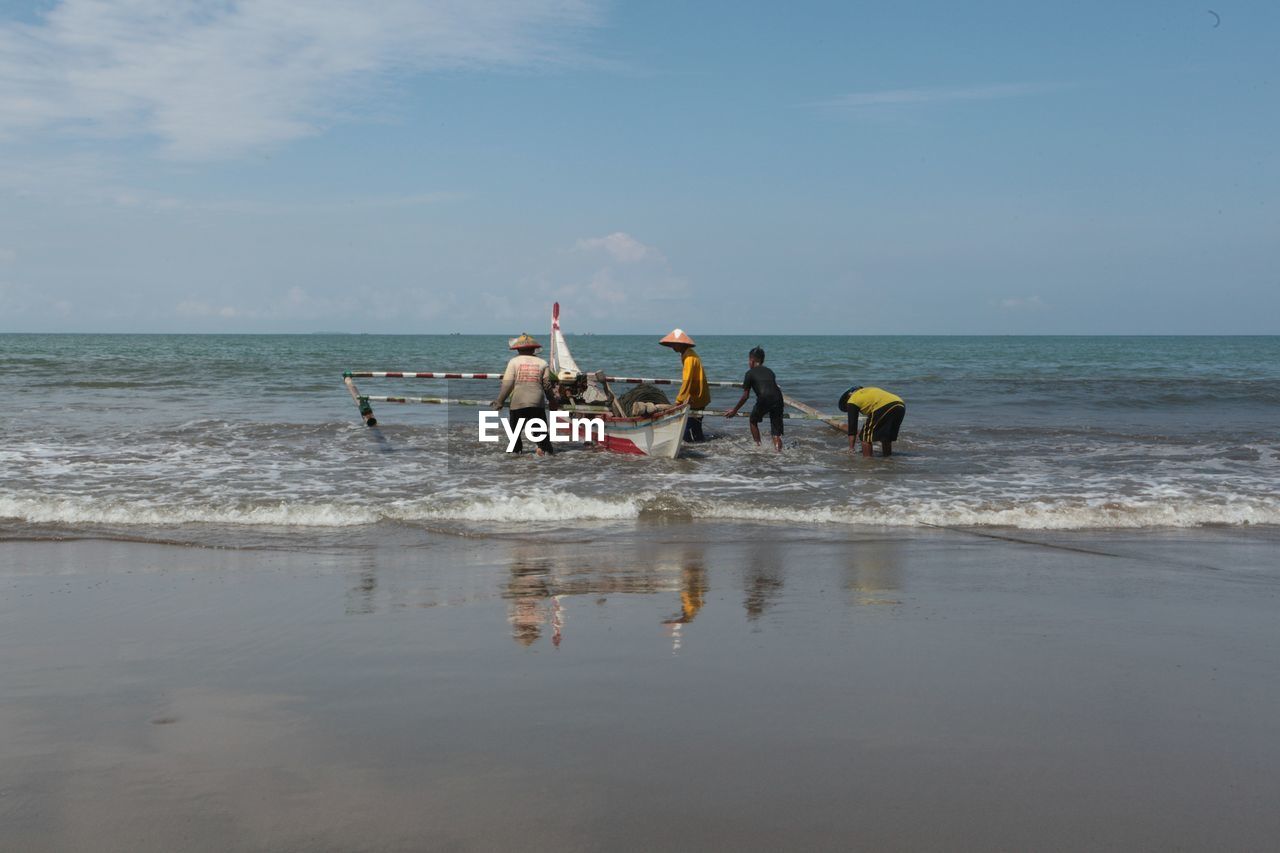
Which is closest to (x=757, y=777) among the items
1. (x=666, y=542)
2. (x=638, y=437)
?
(x=666, y=542)

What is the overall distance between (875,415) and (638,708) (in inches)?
421

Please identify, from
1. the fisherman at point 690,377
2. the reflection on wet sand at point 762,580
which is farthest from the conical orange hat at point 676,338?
the reflection on wet sand at point 762,580

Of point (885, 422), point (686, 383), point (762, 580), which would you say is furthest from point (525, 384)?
point (762, 580)

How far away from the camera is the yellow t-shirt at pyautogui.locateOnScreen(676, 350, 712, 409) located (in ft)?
48.2

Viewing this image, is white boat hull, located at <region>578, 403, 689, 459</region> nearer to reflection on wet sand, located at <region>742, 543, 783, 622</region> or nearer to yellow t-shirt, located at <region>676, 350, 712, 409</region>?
yellow t-shirt, located at <region>676, 350, 712, 409</region>

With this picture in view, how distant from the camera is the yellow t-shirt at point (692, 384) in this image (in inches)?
578

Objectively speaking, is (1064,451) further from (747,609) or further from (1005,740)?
(1005,740)

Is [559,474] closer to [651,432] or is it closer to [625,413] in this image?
[651,432]

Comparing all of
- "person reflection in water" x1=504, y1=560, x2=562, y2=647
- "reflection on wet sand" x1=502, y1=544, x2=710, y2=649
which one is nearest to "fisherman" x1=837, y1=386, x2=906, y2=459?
"reflection on wet sand" x1=502, y1=544, x2=710, y2=649

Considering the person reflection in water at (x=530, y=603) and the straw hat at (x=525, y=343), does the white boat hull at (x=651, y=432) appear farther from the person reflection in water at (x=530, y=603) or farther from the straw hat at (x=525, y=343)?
the person reflection in water at (x=530, y=603)

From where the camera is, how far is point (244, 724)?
13.3 ft

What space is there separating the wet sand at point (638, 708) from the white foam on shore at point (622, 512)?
2.45m

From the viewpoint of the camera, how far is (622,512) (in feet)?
33.5

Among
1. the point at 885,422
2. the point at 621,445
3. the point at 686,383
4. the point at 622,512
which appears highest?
the point at 686,383
